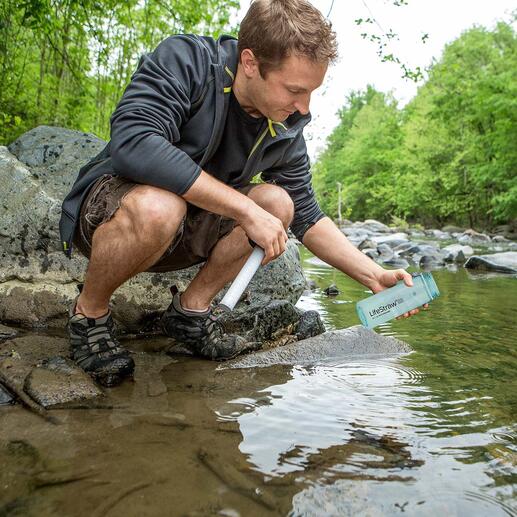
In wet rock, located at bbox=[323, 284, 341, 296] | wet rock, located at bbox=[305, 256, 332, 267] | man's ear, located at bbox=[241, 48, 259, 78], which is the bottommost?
wet rock, located at bbox=[305, 256, 332, 267]

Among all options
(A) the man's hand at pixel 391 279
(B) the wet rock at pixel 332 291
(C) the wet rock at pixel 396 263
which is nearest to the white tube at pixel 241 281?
(A) the man's hand at pixel 391 279

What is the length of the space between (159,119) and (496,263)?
853 centimetres

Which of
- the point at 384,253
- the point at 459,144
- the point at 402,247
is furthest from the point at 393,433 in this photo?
the point at 459,144

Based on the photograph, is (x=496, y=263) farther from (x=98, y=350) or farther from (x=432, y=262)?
(x=98, y=350)

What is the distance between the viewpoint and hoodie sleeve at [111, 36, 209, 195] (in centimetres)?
221

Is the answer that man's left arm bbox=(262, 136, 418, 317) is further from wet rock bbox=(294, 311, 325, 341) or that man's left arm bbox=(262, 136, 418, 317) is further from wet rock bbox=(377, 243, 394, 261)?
wet rock bbox=(377, 243, 394, 261)

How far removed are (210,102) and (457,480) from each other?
75.2 inches

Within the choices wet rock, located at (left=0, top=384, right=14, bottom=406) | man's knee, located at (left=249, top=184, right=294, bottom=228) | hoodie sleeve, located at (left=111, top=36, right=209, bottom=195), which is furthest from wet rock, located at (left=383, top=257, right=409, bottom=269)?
wet rock, located at (left=0, top=384, right=14, bottom=406)

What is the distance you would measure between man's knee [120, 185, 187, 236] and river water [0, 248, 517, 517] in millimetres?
707

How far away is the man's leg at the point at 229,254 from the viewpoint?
112 inches

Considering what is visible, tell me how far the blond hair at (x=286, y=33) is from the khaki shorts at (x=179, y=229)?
0.81m

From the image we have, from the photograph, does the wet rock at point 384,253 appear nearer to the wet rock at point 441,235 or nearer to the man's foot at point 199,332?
the man's foot at point 199,332

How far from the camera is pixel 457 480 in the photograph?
1528 mm

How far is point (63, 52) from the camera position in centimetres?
704
